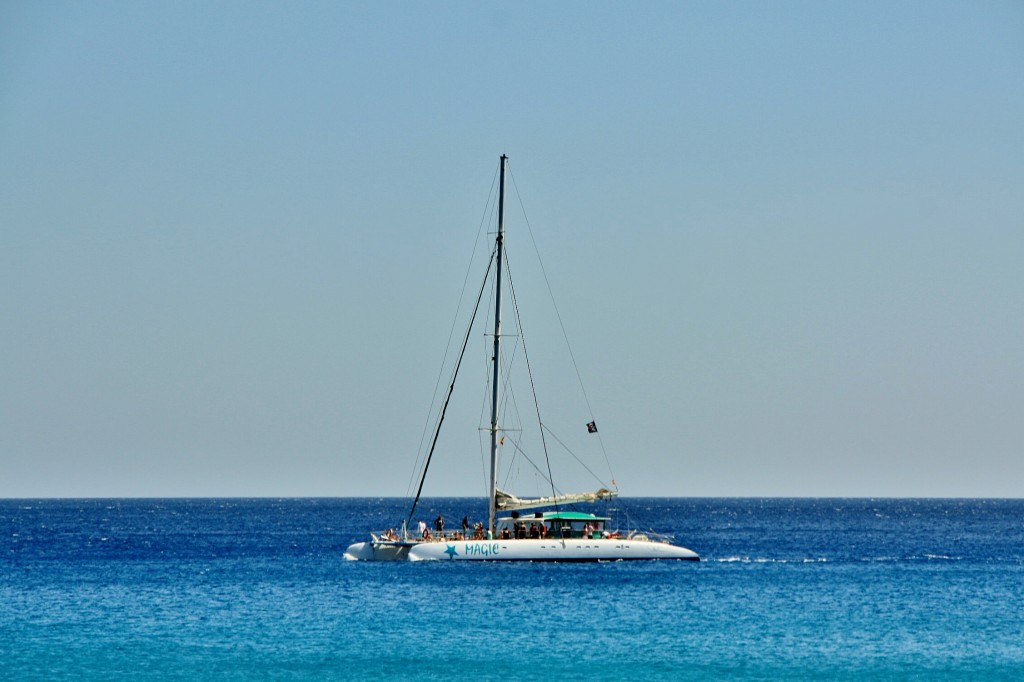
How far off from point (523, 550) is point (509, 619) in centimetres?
2117

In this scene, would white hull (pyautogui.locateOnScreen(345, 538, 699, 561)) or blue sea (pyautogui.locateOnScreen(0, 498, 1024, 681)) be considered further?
white hull (pyautogui.locateOnScreen(345, 538, 699, 561))

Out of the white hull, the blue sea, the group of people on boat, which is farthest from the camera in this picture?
the group of people on boat

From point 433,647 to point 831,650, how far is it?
13546 mm

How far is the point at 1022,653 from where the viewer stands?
154 feet

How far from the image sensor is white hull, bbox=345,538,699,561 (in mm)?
75188

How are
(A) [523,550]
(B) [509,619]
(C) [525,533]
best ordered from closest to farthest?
(B) [509,619]
(A) [523,550]
(C) [525,533]

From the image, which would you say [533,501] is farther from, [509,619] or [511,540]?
[509,619]

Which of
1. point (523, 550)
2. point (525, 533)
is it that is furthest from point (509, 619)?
point (525, 533)

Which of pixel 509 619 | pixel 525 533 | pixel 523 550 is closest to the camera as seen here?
pixel 509 619

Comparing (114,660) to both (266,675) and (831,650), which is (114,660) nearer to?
(266,675)

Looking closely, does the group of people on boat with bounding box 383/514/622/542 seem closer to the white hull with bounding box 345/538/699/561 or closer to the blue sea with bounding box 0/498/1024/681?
the white hull with bounding box 345/538/699/561

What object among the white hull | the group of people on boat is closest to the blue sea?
the white hull

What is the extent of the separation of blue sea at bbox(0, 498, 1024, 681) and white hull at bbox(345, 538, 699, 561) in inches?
31.8

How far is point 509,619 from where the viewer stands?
54.1m
